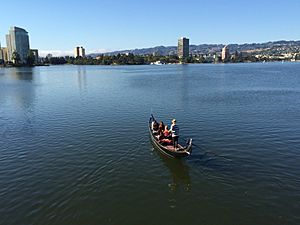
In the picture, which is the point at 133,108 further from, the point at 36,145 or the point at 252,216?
the point at 252,216

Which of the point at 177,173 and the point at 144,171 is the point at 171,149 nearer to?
the point at 177,173

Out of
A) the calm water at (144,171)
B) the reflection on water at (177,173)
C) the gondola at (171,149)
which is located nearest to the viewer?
the calm water at (144,171)

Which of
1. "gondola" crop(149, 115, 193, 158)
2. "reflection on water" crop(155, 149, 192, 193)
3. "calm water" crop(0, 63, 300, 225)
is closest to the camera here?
"calm water" crop(0, 63, 300, 225)

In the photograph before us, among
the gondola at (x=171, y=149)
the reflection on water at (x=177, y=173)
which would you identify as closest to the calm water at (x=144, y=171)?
the reflection on water at (x=177, y=173)

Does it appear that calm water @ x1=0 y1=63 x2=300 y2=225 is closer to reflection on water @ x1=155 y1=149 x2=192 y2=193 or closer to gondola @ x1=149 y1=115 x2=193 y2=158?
reflection on water @ x1=155 y1=149 x2=192 y2=193

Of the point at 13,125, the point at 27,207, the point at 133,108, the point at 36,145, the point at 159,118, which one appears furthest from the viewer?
the point at 133,108

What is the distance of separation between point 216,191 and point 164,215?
4.63m

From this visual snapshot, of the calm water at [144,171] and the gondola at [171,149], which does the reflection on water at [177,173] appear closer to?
the calm water at [144,171]

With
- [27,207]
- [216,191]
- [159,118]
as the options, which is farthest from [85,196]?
[159,118]

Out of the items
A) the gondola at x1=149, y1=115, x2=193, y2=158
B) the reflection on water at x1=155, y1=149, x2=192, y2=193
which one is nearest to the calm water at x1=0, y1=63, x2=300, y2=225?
the reflection on water at x1=155, y1=149, x2=192, y2=193

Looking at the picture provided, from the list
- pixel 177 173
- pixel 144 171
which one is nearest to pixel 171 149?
pixel 177 173

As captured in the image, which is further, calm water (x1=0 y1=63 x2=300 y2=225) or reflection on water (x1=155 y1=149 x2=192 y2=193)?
reflection on water (x1=155 y1=149 x2=192 y2=193)

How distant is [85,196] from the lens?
19.6 m

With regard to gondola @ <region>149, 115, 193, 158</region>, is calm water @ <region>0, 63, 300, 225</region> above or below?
below
